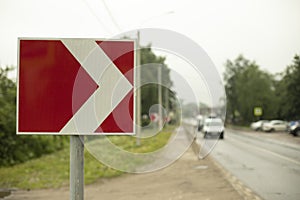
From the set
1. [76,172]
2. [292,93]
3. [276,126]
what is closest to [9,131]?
[76,172]

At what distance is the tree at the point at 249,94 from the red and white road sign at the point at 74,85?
233 feet

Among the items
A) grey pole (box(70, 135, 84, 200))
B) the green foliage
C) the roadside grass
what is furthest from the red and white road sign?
the green foliage

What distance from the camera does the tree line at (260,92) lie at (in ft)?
206

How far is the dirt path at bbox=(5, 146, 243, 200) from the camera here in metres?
8.80

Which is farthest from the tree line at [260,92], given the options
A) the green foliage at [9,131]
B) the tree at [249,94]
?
the green foliage at [9,131]

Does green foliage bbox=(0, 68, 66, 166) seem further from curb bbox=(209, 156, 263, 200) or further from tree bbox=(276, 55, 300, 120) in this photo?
tree bbox=(276, 55, 300, 120)

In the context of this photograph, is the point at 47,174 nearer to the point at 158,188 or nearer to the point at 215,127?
the point at 158,188

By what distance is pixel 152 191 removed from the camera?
9.51 meters

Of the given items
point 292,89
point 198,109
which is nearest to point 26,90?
point 198,109

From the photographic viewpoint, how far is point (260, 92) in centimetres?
7769

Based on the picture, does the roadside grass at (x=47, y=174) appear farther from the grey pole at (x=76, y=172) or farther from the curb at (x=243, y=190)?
the grey pole at (x=76, y=172)

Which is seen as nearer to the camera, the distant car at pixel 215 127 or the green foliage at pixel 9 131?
the distant car at pixel 215 127

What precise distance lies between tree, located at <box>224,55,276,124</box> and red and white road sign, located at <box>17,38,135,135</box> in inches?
2802

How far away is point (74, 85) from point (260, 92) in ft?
257
